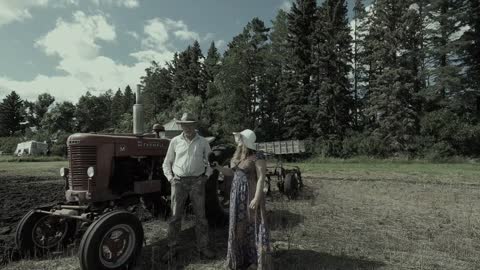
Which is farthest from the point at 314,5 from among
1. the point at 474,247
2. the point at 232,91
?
the point at 474,247

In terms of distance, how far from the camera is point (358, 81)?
43.2 meters

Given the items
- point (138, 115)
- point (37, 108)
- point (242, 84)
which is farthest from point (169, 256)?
point (37, 108)

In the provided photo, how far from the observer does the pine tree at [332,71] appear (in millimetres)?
37000

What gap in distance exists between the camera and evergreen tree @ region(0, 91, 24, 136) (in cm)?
8712

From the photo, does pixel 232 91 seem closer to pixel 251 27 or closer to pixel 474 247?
pixel 251 27

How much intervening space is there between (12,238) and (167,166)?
2.87 metres

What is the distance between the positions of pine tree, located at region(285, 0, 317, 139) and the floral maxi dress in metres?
34.0

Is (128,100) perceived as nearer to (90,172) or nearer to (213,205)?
(213,205)

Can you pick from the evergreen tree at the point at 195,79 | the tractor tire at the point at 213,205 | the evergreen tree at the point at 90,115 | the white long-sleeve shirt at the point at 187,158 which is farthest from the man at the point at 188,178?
the evergreen tree at the point at 90,115

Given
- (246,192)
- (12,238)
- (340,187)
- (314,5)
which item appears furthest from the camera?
(314,5)

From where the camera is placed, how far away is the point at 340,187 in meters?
11.6

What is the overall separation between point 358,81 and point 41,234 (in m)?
41.4

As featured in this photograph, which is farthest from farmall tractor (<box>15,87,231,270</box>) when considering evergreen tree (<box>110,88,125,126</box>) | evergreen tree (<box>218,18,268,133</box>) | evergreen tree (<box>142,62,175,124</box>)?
evergreen tree (<box>110,88,125,126</box>)

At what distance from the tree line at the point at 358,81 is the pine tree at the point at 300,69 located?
100 millimetres
